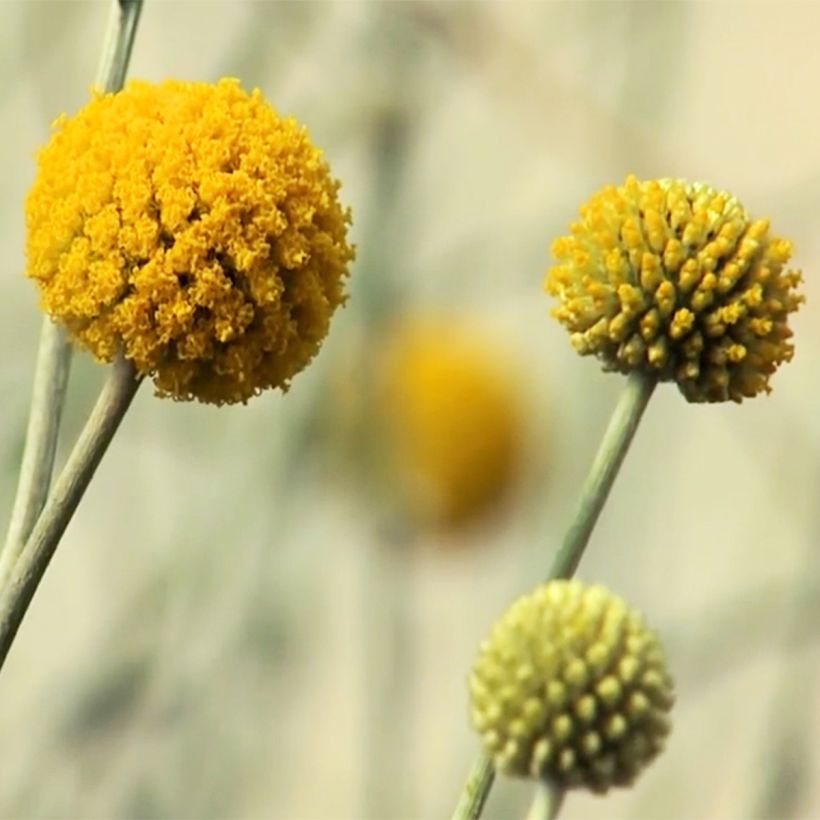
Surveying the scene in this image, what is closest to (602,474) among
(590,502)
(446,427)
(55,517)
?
(590,502)

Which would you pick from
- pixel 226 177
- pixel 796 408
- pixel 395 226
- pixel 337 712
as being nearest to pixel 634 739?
pixel 226 177

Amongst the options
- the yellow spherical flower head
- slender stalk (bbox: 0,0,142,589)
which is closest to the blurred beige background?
the yellow spherical flower head

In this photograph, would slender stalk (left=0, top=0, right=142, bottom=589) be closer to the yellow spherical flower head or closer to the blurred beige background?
the blurred beige background

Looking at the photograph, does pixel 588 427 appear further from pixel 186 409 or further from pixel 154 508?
pixel 154 508

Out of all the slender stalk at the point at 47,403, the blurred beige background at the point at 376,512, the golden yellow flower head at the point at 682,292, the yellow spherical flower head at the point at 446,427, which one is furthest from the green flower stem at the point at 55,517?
the yellow spherical flower head at the point at 446,427

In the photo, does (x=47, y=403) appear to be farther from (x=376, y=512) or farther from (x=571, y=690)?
(x=376, y=512)

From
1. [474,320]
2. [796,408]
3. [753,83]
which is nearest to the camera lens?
[474,320]

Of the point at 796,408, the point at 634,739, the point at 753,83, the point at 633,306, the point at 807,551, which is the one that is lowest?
the point at 634,739
